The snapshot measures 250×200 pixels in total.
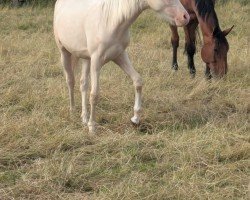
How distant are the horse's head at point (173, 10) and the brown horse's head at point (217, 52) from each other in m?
1.93

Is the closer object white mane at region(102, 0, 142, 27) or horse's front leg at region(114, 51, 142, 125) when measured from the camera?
white mane at region(102, 0, 142, 27)

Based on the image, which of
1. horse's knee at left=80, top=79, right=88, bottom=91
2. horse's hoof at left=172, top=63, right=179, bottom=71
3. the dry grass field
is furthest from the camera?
horse's hoof at left=172, top=63, right=179, bottom=71

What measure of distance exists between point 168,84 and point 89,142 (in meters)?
2.16

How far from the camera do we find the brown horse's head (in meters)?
5.41

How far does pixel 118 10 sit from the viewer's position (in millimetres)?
3811

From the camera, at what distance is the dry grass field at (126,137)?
9.72 feet

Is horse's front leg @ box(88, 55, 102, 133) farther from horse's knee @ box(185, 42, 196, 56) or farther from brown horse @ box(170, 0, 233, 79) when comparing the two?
horse's knee @ box(185, 42, 196, 56)

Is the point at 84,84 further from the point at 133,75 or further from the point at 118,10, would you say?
the point at 118,10

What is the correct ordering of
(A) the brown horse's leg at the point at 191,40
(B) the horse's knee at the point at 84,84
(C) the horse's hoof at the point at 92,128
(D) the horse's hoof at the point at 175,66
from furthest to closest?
1. (D) the horse's hoof at the point at 175,66
2. (A) the brown horse's leg at the point at 191,40
3. (B) the horse's knee at the point at 84,84
4. (C) the horse's hoof at the point at 92,128

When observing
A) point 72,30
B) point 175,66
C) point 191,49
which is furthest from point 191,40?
point 72,30

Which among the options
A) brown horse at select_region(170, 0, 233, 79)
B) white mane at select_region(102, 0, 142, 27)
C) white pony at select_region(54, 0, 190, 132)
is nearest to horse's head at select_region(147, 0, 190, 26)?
white pony at select_region(54, 0, 190, 132)

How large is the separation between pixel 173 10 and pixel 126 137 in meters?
1.10

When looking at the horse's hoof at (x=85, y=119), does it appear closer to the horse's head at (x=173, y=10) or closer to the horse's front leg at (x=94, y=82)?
the horse's front leg at (x=94, y=82)

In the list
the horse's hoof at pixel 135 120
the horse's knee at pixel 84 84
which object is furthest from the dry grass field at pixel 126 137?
the horse's knee at pixel 84 84
